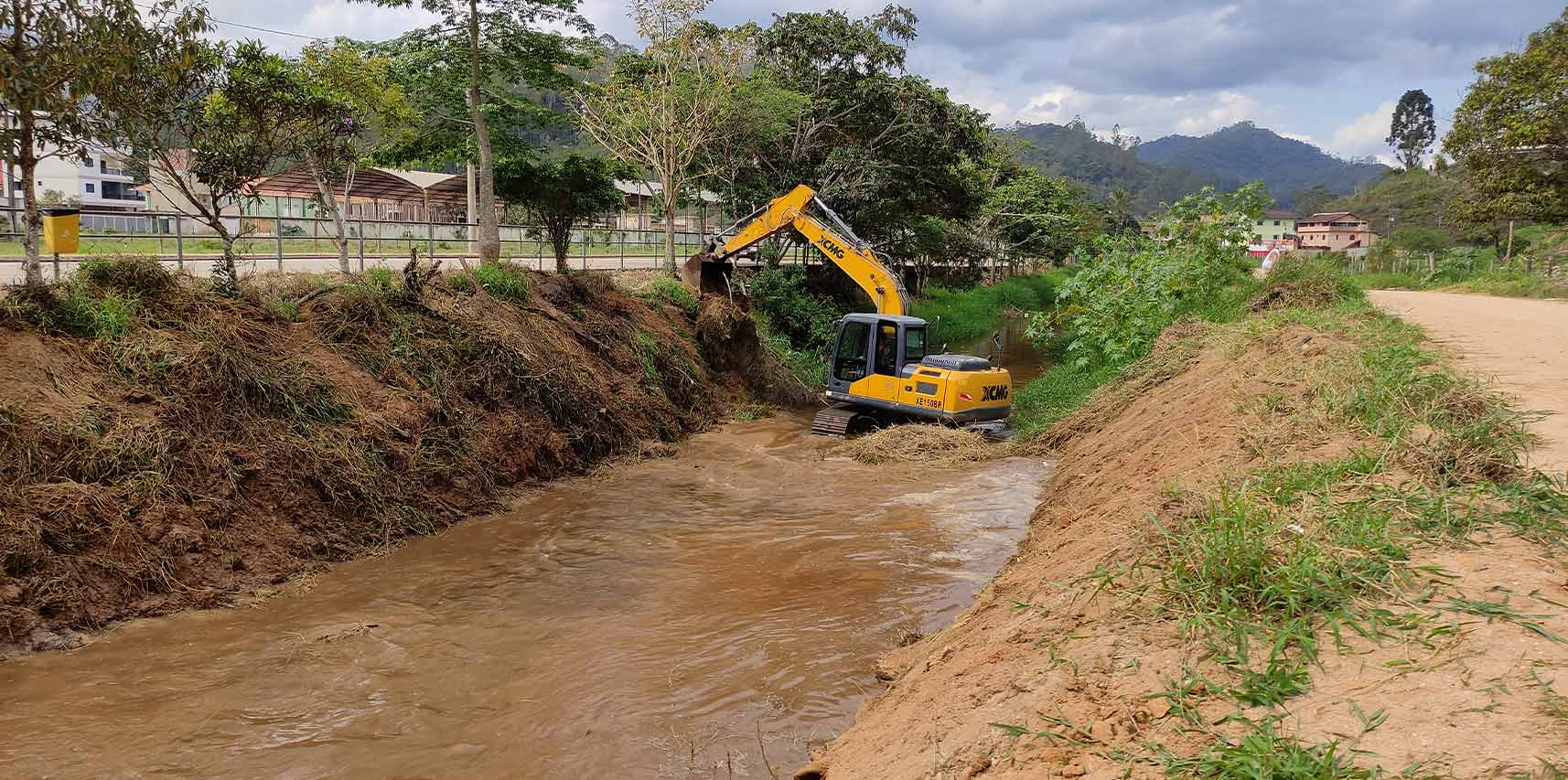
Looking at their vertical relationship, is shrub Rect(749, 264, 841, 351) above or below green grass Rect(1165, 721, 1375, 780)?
above

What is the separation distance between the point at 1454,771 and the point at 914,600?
5.36 metres

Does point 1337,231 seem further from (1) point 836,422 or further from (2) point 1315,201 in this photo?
(1) point 836,422

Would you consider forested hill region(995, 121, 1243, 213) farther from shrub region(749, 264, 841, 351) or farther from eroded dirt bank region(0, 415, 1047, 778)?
eroded dirt bank region(0, 415, 1047, 778)

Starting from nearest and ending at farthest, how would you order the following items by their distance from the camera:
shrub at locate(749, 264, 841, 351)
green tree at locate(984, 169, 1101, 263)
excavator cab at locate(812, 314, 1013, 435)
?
excavator cab at locate(812, 314, 1013, 435)
shrub at locate(749, 264, 841, 351)
green tree at locate(984, 169, 1101, 263)

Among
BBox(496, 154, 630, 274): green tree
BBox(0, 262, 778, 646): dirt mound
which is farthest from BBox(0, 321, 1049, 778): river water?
BBox(496, 154, 630, 274): green tree

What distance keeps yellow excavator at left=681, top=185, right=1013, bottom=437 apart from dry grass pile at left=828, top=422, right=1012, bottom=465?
13.8 inches

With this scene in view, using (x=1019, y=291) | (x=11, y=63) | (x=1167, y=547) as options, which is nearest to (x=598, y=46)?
(x=11, y=63)

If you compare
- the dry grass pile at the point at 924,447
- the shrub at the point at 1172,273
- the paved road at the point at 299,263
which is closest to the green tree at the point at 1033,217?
the paved road at the point at 299,263

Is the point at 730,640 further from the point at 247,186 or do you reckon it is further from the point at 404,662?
the point at 247,186

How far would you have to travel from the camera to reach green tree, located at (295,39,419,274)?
13.0 meters

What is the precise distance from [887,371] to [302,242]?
17.1 m

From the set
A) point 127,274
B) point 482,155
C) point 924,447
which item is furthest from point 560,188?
point 127,274

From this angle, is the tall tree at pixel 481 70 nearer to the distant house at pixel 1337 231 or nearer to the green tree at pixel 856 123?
the green tree at pixel 856 123

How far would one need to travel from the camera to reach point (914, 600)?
314 inches
